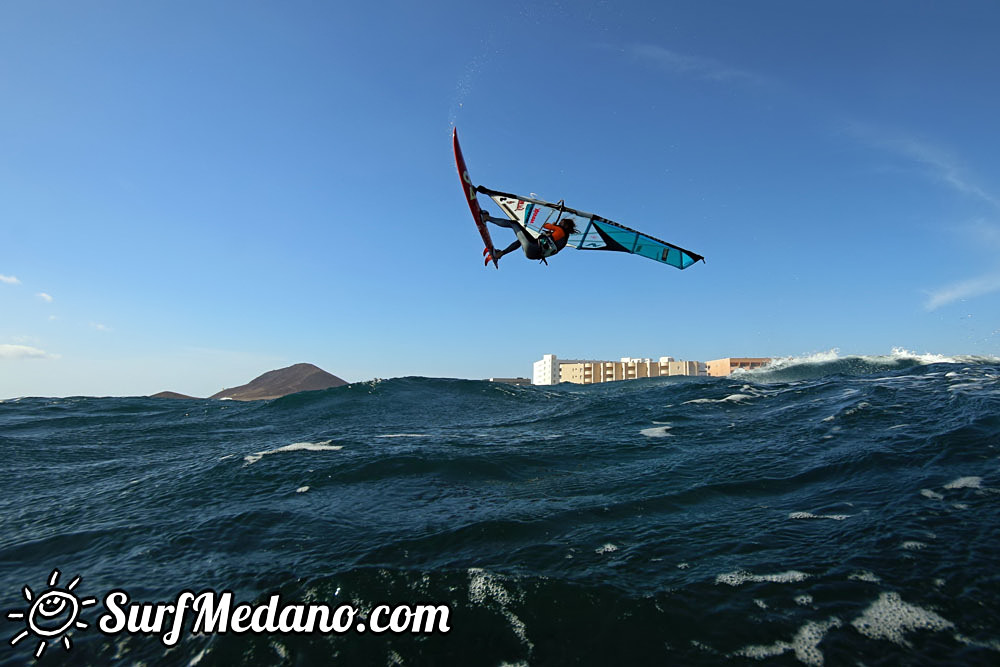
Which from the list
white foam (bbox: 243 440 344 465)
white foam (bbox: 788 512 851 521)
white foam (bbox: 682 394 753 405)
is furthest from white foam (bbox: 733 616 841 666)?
white foam (bbox: 682 394 753 405)

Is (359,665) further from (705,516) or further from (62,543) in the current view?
(62,543)

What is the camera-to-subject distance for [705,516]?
621 centimetres

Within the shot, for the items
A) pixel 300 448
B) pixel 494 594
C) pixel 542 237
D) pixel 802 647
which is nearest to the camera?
pixel 802 647

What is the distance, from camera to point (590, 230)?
928 cm

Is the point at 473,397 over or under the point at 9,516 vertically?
over

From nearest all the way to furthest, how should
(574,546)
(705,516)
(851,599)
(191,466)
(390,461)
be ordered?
(851,599) → (574,546) → (705,516) → (390,461) → (191,466)

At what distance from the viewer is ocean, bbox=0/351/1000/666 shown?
12.3 feet

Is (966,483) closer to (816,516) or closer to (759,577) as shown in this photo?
(816,516)

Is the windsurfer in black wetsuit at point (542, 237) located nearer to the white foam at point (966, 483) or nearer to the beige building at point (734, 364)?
the white foam at point (966, 483)

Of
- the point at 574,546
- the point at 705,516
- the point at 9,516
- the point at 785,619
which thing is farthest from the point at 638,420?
the point at 9,516

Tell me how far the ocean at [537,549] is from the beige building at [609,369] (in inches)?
3655

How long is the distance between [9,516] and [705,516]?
11162mm

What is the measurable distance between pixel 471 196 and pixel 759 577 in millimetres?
7372

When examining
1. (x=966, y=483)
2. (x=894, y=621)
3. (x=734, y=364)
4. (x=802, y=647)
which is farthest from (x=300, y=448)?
(x=734, y=364)
